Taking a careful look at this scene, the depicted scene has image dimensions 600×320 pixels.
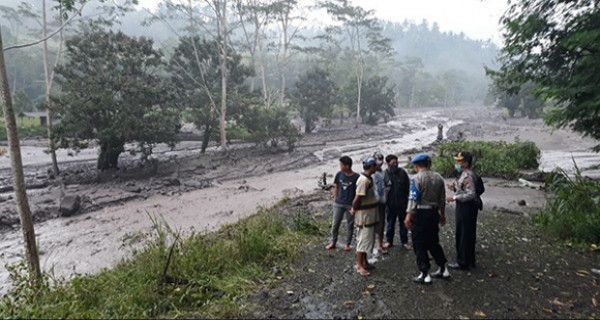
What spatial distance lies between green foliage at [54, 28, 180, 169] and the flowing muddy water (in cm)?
471

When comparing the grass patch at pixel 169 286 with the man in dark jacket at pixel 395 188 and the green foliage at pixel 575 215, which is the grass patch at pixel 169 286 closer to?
the man in dark jacket at pixel 395 188

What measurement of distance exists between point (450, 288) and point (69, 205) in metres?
14.0

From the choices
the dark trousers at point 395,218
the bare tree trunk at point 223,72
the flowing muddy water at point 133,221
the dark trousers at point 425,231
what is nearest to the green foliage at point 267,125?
the bare tree trunk at point 223,72

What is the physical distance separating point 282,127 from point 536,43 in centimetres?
1897

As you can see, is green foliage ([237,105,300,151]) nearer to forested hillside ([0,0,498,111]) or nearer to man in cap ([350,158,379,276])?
forested hillside ([0,0,498,111])

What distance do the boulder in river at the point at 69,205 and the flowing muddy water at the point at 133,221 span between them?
380 millimetres

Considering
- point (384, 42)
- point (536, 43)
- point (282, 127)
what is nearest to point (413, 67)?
point (384, 42)

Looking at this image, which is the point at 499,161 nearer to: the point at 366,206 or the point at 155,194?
the point at 366,206

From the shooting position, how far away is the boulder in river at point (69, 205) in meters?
14.0

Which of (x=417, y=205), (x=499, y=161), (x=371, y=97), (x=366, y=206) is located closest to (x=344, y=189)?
(x=366, y=206)

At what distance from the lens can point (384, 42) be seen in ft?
142

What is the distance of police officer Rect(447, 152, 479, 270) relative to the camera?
5684mm

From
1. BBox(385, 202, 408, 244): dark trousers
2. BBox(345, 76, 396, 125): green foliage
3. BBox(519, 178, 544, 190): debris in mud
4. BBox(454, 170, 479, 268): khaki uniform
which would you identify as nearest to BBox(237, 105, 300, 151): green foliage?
BBox(519, 178, 544, 190): debris in mud

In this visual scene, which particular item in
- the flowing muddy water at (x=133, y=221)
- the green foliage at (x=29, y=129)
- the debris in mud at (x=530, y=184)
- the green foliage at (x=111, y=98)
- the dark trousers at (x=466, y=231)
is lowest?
the flowing muddy water at (x=133, y=221)
